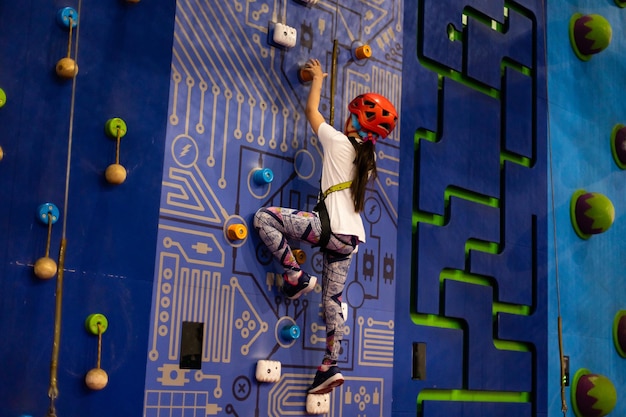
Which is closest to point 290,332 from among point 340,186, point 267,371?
point 267,371

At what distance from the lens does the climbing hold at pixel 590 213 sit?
4.65m

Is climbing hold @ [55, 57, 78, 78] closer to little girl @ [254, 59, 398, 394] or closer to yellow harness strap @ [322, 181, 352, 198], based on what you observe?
little girl @ [254, 59, 398, 394]

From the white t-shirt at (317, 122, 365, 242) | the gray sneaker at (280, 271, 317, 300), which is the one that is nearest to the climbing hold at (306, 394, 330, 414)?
the gray sneaker at (280, 271, 317, 300)

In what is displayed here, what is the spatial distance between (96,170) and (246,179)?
636 millimetres

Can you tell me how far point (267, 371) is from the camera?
3.10 meters

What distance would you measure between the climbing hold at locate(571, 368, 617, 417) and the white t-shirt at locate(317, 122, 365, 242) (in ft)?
6.32

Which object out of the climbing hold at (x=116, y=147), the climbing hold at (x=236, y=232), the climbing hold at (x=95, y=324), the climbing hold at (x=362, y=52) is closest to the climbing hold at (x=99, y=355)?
the climbing hold at (x=95, y=324)

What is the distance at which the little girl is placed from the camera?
124 inches

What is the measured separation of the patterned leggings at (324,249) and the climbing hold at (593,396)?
1847 mm

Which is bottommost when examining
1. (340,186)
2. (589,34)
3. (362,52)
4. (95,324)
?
(95,324)

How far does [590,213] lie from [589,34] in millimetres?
1063

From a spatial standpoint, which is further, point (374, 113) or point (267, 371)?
point (374, 113)

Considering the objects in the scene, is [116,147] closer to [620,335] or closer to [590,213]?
[590,213]

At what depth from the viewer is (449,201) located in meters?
4.00
